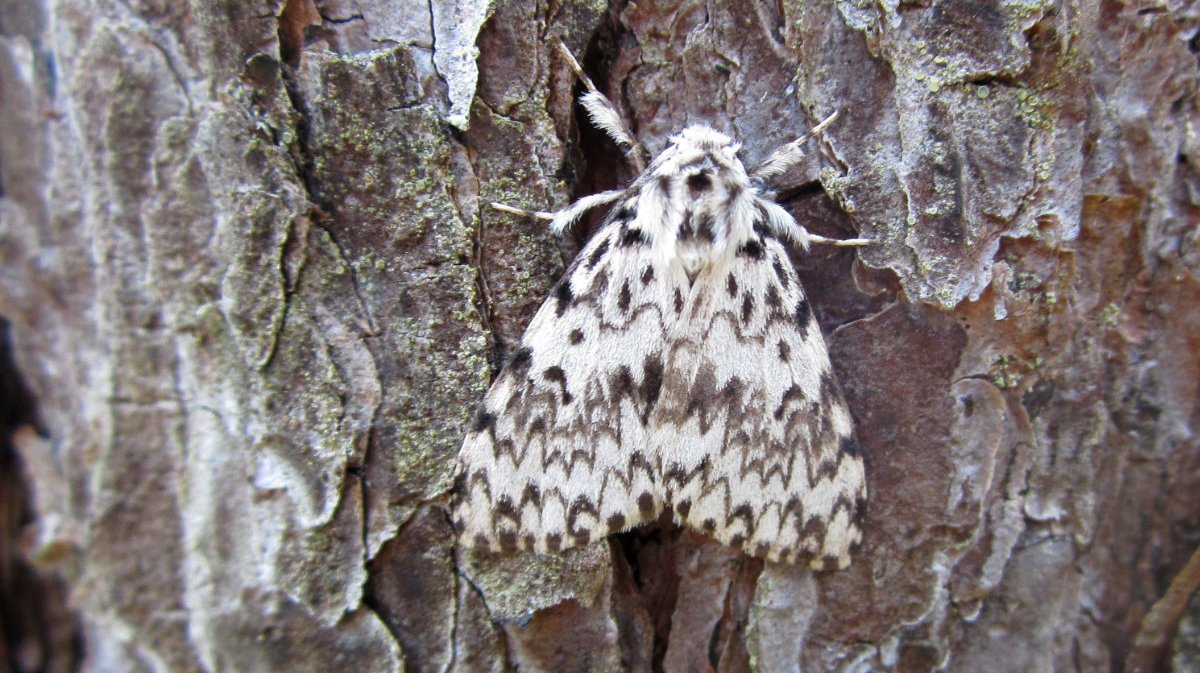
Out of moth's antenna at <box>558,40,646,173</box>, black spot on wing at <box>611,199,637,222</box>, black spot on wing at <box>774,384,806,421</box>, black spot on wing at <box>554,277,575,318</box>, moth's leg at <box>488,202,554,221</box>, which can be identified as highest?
moth's antenna at <box>558,40,646,173</box>

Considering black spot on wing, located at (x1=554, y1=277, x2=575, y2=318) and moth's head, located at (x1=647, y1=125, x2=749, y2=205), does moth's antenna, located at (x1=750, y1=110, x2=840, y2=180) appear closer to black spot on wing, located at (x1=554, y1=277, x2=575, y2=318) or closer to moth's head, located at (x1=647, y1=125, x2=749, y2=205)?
moth's head, located at (x1=647, y1=125, x2=749, y2=205)

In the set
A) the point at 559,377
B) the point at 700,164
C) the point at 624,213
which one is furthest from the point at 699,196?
the point at 559,377

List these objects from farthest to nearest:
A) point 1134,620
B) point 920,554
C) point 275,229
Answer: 1. point 1134,620
2. point 920,554
3. point 275,229

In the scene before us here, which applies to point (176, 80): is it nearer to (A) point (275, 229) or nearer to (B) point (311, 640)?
(A) point (275, 229)

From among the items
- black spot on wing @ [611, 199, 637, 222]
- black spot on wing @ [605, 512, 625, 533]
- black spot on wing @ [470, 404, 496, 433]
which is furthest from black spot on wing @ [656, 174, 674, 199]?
black spot on wing @ [605, 512, 625, 533]

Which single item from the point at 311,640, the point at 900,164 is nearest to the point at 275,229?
the point at 311,640

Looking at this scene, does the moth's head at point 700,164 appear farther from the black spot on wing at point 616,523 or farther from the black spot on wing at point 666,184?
the black spot on wing at point 616,523

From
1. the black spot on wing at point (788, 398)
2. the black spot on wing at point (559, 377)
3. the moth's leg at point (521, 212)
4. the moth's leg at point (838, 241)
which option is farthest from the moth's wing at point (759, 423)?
the moth's leg at point (521, 212)
